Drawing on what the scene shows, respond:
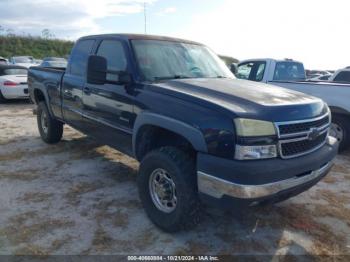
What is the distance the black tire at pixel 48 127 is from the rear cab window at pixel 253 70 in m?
4.28

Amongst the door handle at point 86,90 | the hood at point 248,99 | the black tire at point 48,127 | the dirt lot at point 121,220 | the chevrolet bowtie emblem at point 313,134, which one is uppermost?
the hood at point 248,99

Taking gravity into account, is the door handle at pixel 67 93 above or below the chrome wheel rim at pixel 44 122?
above

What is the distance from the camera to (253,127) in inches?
106

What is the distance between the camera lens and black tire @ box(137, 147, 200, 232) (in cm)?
299

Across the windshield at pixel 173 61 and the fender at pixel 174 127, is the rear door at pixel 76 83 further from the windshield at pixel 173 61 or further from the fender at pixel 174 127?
the fender at pixel 174 127

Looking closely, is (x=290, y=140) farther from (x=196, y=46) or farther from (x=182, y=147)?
(x=196, y=46)

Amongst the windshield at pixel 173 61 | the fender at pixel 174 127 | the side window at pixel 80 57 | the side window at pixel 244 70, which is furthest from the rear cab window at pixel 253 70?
the fender at pixel 174 127

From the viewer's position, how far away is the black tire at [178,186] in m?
2.99

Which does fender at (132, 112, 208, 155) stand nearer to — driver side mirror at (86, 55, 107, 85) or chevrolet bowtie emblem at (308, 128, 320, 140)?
driver side mirror at (86, 55, 107, 85)

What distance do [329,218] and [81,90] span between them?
3.55 meters

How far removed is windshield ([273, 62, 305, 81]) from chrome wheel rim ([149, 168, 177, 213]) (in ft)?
17.8

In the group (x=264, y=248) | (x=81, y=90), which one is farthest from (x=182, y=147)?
(x=81, y=90)

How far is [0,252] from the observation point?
9.74 feet

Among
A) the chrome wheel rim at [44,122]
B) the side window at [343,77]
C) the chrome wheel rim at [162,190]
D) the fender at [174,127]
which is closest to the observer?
the fender at [174,127]
